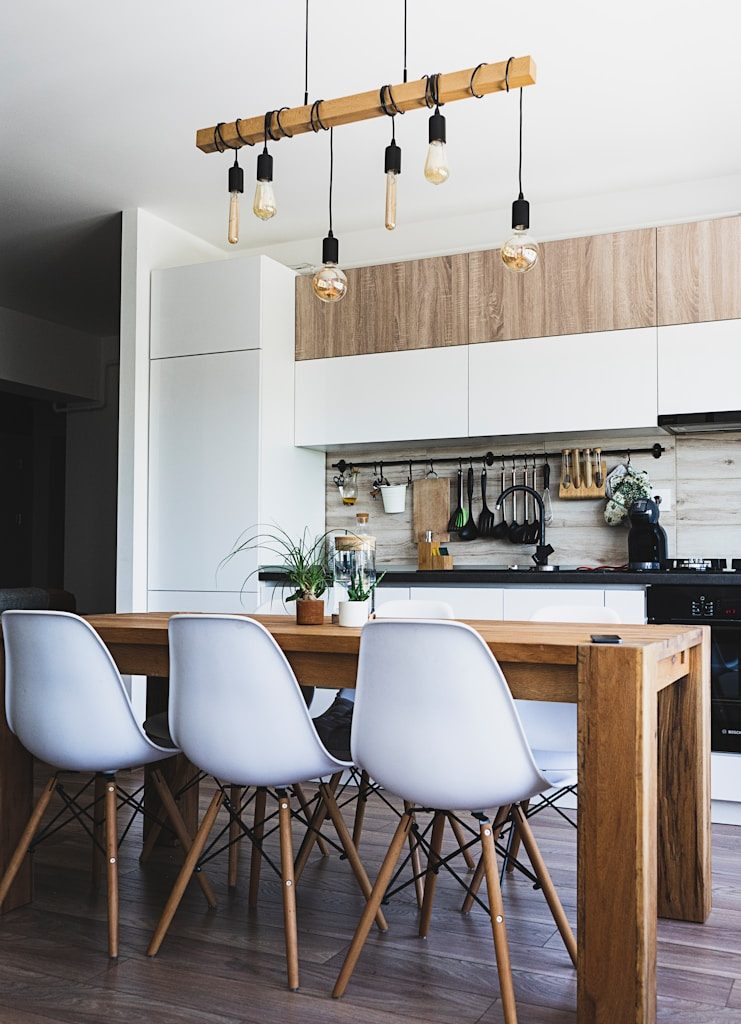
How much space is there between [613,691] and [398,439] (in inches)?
110

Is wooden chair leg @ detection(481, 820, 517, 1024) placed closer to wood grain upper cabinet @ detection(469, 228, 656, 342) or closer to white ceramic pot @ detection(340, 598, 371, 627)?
white ceramic pot @ detection(340, 598, 371, 627)

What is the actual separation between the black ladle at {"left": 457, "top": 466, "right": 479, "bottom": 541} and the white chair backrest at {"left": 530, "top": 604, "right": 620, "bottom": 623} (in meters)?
1.71

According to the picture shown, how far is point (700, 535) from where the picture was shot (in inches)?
171

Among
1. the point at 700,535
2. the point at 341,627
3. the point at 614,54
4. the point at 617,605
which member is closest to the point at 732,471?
the point at 700,535

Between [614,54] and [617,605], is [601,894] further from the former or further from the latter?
[614,54]

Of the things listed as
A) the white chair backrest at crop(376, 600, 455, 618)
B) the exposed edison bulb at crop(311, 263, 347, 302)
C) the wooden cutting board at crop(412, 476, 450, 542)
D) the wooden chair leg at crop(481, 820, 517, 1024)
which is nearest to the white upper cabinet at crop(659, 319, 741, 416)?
the wooden cutting board at crop(412, 476, 450, 542)

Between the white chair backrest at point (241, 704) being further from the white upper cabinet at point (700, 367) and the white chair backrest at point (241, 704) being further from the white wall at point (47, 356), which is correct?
the white wall at point (47, 356)

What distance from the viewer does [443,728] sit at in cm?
200

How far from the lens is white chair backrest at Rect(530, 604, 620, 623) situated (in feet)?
9.79

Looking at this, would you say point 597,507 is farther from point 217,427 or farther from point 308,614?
point 308,614

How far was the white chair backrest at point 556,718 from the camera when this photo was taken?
106 inches

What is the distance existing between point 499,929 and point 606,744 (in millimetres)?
460

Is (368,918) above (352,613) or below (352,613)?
below

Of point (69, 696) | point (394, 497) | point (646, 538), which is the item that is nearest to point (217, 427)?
point (394, 497)
